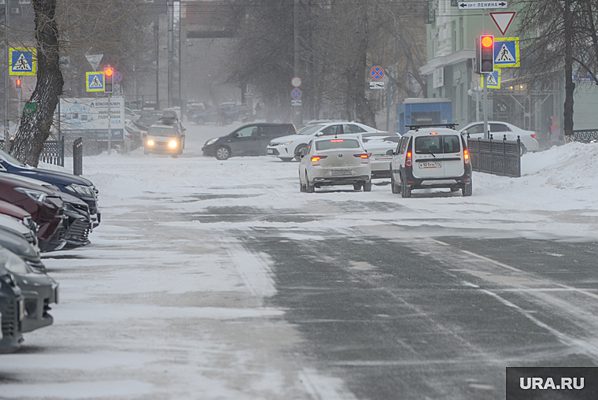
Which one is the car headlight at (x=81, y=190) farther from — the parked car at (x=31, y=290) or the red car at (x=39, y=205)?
the parked car at (x=31, y=290)

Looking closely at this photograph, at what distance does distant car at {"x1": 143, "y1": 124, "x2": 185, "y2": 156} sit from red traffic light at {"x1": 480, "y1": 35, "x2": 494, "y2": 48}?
30.9m

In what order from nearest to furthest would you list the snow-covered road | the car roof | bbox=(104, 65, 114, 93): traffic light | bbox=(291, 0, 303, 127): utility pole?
1. the snow-covered road
2. the car roof
3. bbox=(104, 65, 114, 93): traffic light
4. bbox=(291, 0, 303, 127): utility pole

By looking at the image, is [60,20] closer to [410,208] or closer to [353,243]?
[410,208]

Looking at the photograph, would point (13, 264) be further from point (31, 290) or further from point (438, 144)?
point (438, 144)

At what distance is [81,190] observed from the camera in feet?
58.8

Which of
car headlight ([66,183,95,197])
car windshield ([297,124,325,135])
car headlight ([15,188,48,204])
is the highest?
car windshield ([297,124,325,135])

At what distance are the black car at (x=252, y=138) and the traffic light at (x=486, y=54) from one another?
26.0 metres

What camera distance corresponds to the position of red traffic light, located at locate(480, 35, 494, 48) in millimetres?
31250

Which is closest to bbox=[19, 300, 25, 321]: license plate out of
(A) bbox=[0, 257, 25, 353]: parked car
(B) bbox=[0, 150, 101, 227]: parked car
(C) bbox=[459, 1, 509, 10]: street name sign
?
(A) bbox=[0, 257, 25, 353]: parked car

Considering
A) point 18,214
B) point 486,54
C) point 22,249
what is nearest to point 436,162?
point 486,54

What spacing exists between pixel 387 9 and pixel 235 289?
197 ft

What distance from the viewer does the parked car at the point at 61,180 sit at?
17500 mm

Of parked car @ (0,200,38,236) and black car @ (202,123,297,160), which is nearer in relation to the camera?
parked car @ (0,200,38,236)

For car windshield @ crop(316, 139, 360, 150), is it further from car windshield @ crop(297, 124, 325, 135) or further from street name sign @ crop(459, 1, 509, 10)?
car windshield @ crop(297, 124, 325, 135)
